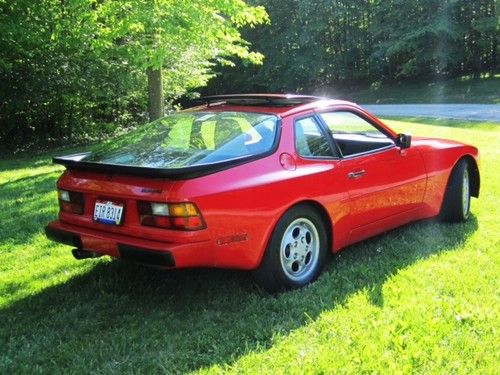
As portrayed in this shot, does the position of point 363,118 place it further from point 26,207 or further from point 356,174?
point 26,207

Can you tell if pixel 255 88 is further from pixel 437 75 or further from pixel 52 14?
pixel 52 14

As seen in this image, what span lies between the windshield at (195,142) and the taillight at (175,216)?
0.27 m

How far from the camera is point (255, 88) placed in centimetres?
4125

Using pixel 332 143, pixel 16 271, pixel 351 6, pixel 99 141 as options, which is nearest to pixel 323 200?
pixel 332 143

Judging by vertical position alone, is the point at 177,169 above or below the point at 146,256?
above

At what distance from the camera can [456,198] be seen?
5.53 meters

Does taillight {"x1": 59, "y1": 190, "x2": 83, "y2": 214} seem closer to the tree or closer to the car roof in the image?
the car roof

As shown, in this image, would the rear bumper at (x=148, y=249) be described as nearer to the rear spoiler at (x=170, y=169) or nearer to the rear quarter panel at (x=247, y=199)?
the rear quarter panel at (x=247, y=199)

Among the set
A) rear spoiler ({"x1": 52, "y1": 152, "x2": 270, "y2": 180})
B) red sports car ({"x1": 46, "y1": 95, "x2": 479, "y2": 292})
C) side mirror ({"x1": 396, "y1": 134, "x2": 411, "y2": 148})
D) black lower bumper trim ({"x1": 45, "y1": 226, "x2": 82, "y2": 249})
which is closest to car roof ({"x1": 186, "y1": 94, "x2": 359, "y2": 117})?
red sports car ({"x1": 46, "y1": 95, "x2": 479, "y2": 292})

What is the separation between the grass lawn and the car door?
0.38 m

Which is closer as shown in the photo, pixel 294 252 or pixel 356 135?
pixel 294 252

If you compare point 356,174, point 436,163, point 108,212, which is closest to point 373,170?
point 356,174

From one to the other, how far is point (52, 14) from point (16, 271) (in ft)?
35.6

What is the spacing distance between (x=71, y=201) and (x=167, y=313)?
3.65 feet
